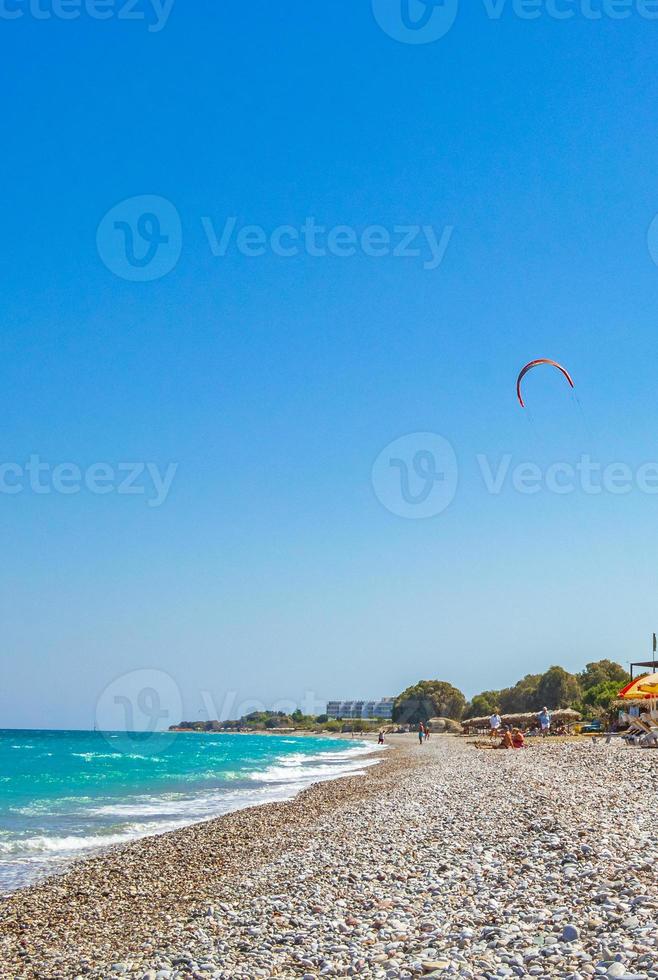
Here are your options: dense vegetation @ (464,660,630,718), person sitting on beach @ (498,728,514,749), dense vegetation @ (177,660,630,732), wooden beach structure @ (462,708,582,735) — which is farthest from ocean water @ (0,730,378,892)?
dense vegetation @ (464,660,630,718)

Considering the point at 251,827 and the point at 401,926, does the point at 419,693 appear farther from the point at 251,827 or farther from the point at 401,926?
the point at 401,926

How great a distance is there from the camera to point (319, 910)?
8.51 metres

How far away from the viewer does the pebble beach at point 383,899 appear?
21.3ft

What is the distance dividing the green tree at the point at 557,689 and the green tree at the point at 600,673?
2.90 feet

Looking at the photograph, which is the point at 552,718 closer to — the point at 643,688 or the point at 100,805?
the point at 643,688

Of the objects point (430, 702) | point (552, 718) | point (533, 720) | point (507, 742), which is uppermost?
point (552, 718)

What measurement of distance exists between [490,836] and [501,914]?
387 cm

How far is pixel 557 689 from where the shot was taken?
8188cm

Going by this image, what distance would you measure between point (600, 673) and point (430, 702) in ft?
137

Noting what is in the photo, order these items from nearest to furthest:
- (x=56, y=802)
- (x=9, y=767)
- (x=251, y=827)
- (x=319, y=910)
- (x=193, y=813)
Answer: (x=319, y=910) → (x=251, y=827) → (x=193, y=813) → (x=56, y=802) → (x=9, y=767)

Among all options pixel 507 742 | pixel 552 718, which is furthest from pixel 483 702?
pixel 507 742

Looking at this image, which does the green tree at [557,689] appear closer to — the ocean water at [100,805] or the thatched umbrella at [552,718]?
the thatched umbrella at [552,718]

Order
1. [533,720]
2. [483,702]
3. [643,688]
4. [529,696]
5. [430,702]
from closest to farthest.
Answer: [643,688] → [533,720] → [529,696] → [483,702] → [430,702]

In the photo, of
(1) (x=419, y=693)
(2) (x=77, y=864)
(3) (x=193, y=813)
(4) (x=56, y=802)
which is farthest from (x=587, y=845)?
(1) (x=419, y=693)
